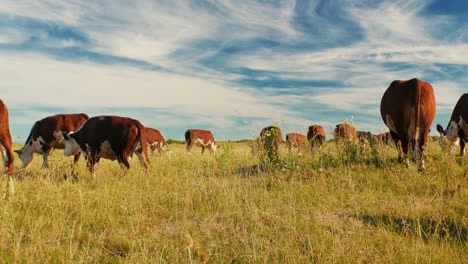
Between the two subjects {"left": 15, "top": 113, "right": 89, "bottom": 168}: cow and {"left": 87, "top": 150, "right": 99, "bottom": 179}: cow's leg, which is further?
{"left": 15, "top": 113, "right": 89, "bottom": 168}: cow

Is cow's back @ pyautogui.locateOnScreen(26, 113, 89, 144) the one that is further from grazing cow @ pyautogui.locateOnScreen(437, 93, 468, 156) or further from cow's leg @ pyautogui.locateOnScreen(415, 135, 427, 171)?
grazing cow @ pyautogui.locateOnScreen(437, 93, 468, 156)

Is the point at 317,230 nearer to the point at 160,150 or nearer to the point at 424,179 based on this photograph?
the point at 424,179

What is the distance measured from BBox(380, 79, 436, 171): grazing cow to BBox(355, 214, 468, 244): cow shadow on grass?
347cm

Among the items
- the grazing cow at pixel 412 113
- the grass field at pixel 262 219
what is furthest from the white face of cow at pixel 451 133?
the grazing cow at pixel 412 113

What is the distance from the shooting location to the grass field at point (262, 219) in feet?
14.4

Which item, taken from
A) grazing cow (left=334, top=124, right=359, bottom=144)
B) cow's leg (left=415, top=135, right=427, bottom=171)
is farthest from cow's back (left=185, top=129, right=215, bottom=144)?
cow's leg (left=415, top=135, right=427, bottom=171)

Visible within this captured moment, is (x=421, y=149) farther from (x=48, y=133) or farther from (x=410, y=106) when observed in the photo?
(x=48, y=133)

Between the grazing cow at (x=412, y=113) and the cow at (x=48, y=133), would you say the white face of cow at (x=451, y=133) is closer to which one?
the grazing cow at (x=412, y=113)

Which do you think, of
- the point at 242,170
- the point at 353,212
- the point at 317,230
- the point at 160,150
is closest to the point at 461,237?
the point at 353,212

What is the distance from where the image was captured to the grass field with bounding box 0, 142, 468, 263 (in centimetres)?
439

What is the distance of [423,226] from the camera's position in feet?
18.2

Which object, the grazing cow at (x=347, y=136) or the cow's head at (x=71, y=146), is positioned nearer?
the grazing cow at (x=347, y=136)

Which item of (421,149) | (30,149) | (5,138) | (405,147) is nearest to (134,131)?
(5,138)

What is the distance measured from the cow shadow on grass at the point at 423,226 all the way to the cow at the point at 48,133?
11.4 m
